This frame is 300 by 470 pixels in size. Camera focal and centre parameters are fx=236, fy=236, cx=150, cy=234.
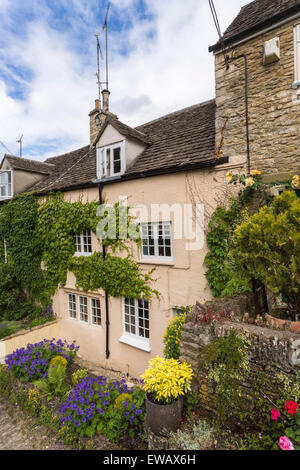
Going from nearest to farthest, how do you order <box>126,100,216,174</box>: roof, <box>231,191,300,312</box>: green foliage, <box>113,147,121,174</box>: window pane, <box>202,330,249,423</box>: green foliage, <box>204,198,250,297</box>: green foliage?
<box>202,330,249,423</box>: green foliage < <box>231,191,300,312</box>: green foliage < <box>204,198,250,297</box>: green foliage < <box>126,100,216,174</box>: roof < <box>113,147,121,174</box>: window pane

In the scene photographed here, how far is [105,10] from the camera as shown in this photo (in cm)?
1039

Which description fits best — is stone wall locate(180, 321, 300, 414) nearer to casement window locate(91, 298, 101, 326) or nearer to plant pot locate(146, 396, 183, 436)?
plant pot locate(146, 396, 183, 436)

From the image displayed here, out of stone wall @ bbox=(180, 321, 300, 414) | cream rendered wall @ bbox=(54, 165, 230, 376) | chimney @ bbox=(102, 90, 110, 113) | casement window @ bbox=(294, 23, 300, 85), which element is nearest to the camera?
stone wall @ bbox=(180, 321, 300, 414)

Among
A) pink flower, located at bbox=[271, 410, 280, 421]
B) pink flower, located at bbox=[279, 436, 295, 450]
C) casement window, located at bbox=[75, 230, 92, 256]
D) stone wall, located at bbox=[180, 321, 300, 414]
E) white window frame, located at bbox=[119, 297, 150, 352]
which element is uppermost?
casement window, located at bbox=[75, 230, 92, 256]

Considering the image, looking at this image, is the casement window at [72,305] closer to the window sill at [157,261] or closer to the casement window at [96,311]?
the casement window at [96,311]

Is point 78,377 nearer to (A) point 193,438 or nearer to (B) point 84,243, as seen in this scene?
(A) point 193,438

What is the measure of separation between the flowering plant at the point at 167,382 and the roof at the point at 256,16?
27.6 feet

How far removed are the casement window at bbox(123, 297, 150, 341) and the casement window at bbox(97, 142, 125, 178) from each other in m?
5.15

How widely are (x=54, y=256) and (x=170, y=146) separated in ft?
24.2

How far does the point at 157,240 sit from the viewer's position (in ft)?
27.6

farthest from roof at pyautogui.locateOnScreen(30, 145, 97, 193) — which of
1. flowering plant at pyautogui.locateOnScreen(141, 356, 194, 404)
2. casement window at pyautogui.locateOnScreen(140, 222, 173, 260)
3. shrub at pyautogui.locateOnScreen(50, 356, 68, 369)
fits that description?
flowering plant at pyautogui.locateOnScreen(141, 356, 194, 404)

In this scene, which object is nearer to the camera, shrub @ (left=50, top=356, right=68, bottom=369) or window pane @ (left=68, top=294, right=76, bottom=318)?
shrub @ (left=50, top=356, right=68, bottom=369)

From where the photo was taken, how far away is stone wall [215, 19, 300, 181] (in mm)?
5980

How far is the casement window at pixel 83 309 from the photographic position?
1109cm
